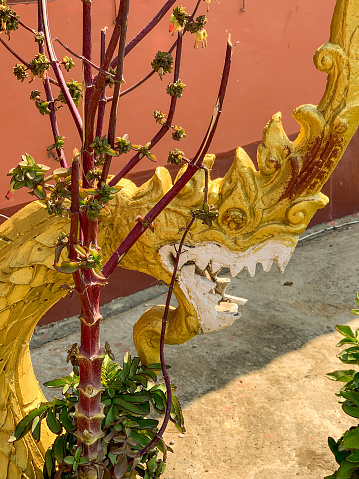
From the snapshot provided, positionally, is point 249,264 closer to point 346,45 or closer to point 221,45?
point 346,45

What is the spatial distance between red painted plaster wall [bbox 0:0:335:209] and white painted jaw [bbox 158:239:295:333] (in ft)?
5.71

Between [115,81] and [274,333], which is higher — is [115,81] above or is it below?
above

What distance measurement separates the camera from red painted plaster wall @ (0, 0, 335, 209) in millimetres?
2887

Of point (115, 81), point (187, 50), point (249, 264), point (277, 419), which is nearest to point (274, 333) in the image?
point (277, 419)

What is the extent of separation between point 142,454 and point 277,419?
1291 mm

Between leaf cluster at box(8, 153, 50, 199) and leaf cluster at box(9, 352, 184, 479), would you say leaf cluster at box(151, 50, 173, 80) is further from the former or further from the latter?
leaf cluster at box(9, 352, 184, 479)

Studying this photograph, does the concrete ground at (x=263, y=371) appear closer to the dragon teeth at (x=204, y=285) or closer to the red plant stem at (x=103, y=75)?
the dragon teeth at (x=204, y=285)

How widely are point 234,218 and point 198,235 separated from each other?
3.9 inches

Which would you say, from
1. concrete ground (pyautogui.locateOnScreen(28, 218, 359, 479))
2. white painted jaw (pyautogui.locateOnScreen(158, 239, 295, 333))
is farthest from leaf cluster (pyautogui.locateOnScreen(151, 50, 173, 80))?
concrete ground (pyautogui.locateOnScreen(28, 218, 359, 479))

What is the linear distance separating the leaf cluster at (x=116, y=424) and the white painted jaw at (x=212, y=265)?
0.23 metres

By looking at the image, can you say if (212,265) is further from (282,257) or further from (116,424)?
(116,424)

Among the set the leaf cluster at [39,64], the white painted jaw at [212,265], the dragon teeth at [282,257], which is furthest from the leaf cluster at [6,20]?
the dragon teeth at [282,257]

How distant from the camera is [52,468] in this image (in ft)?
4.90

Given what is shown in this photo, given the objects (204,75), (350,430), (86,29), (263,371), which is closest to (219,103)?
(86,29)
